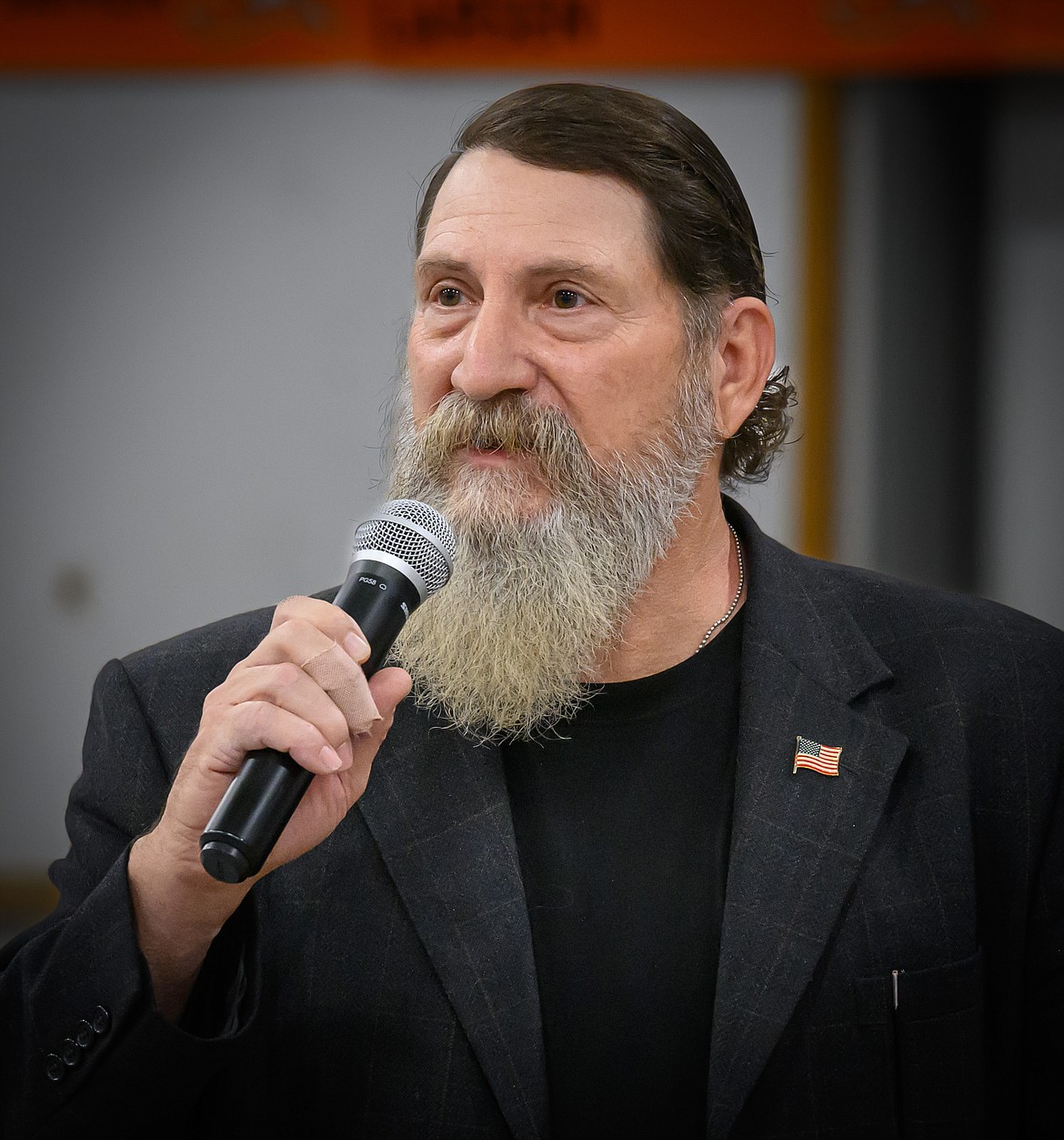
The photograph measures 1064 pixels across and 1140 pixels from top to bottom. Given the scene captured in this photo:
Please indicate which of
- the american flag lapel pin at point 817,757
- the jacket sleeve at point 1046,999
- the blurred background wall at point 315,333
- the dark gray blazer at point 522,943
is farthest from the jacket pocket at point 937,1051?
the blurred background wall at point 315,333

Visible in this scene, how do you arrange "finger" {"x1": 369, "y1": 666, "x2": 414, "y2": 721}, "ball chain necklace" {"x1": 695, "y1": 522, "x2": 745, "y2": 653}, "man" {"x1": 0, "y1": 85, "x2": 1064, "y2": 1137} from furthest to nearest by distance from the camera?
"ball chain necklace" {"x1": 695, "y1": 522, "x2": 745, "y2": 653} → "man" {"x1": 0, "y1": 85, "x2": 1064, "y2": 1137} → "finger" {"x1": 369, "y1": 666, "x2": 414, "y2": 721}

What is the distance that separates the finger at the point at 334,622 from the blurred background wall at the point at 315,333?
284 centimetres

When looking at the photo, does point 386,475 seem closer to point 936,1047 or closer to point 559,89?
point 559,89

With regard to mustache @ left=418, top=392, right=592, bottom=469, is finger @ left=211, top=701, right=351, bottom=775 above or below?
below

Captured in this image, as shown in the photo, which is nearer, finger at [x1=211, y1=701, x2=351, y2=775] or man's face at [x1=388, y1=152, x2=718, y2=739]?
finger at [x1=211, y1=701, x2=351, y2=775]

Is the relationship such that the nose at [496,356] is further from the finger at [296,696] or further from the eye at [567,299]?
the finger at [296,696]

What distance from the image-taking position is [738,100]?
385 cm

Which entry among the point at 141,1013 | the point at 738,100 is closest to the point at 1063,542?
the point at 738,100

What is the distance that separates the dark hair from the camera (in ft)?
5.36

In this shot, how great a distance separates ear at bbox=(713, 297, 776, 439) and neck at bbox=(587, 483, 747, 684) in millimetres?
99

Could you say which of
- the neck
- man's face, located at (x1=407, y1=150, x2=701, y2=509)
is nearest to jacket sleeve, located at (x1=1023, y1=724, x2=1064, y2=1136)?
the neck

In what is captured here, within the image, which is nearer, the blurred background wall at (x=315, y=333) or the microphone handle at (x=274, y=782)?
the microphone handle at (x=274, y=782)

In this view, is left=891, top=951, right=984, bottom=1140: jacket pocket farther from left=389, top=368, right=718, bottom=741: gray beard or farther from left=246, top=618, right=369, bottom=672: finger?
left=246, top=618, right=369, bottom=672: finger

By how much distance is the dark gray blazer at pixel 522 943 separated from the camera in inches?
52.3
